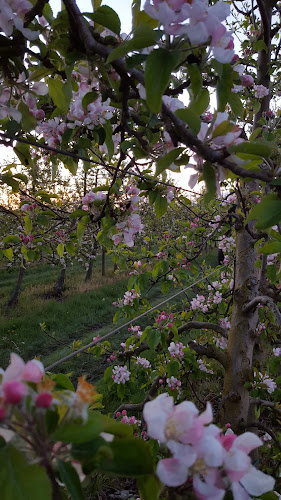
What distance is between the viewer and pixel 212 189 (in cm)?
72

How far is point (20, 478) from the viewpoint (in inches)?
13.5

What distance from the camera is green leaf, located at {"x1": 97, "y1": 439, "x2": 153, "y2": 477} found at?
1.27 ft

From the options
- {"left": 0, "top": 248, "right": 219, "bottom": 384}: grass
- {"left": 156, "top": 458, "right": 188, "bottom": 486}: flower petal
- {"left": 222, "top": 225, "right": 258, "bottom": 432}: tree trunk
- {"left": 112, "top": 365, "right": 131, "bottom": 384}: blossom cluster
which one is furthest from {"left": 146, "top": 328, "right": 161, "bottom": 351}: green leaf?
{"left": 0, "top": 248, "right": 219, "bottom": 384}: grass

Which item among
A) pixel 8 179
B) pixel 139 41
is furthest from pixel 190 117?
pixel 8 179

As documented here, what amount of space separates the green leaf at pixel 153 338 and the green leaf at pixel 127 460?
5.31 ft

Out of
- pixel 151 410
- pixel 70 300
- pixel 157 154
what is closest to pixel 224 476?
pixel 151 410

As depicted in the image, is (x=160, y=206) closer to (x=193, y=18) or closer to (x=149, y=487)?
(x=193, y=18)

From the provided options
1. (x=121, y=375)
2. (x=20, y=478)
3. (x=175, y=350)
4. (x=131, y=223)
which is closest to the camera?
(x=20, y=478)

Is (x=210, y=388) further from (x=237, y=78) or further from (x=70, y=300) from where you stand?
(x=70, y=300)

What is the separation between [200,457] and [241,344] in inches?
75.9

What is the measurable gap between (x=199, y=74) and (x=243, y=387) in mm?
2017

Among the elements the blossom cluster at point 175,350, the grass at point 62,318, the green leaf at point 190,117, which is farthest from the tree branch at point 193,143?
the grass at point 62,318

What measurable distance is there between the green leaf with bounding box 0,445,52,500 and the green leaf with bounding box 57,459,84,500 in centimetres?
3

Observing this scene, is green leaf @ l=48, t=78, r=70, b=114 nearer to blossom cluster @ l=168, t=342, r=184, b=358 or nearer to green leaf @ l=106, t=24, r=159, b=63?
green leaf @ l=106, t=24, r=159, b=63
